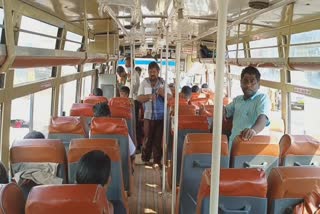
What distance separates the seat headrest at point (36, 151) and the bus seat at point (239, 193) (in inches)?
49.5

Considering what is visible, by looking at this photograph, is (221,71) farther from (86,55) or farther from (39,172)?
(86,55)

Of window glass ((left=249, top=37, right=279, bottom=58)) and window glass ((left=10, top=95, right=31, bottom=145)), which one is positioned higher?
window glass ((left=249, top=37, right=279, bottom=58))

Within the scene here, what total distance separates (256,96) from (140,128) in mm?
4109

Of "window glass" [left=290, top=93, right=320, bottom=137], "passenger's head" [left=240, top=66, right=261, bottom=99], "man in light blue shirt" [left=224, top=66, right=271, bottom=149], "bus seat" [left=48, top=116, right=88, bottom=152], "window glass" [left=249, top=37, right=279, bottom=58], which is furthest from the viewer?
"window glass" [left=249, top=37, right=279, bottom=58]

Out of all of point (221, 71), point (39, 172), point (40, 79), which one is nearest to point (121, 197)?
point (39, 172)

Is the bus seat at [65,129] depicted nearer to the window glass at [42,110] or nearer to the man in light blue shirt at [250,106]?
the window glass at [42,110]

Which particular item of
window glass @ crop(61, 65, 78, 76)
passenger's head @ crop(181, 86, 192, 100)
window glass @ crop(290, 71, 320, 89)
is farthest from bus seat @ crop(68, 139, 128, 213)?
passenger's head @ crop(181, 86, 192, 100)

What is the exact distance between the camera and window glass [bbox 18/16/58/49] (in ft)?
12.7

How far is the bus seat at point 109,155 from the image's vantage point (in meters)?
2.78

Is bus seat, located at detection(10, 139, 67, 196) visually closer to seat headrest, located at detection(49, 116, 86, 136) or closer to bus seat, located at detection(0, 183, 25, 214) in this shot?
bus seat, located at detection(0, 183, 25, 214)

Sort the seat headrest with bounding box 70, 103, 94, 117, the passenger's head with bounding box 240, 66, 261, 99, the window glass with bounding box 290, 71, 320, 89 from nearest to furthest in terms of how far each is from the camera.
Answer: the passenger's head with bounding box 240, 66, 261, 99, the window glass with bounding box 290, 71, 320, 89, the seat headrest with bounding box 70, 103, 94, 117

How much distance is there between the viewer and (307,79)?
455cm

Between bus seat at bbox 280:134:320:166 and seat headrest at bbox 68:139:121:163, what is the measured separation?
48.2 inches

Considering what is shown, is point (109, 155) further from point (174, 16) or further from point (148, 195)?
point (148, 195)
